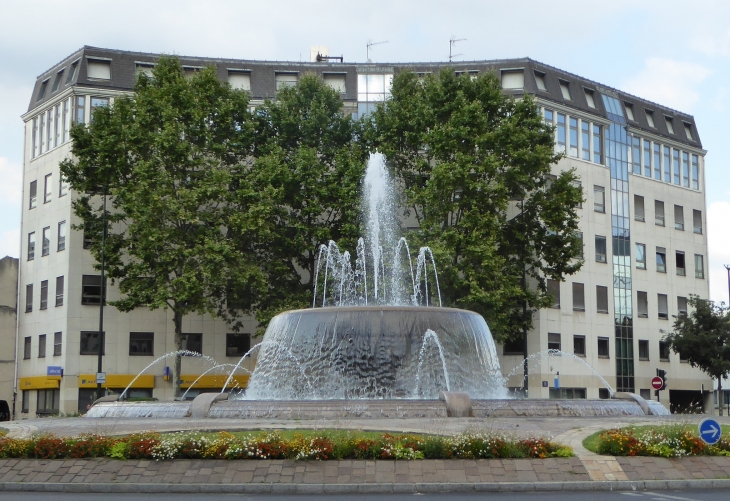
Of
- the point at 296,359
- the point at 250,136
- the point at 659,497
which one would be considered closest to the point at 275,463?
the point at 659,497

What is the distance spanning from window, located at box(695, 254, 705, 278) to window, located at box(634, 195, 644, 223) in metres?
6.67

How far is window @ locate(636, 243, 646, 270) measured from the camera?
212ft

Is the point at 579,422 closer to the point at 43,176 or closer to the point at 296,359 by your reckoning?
the point at 296,359

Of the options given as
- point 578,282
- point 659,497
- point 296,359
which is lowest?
point 659,497

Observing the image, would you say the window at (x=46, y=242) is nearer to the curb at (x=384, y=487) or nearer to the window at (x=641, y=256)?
the window at (x=641, y=256)

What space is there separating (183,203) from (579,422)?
26.5 meters

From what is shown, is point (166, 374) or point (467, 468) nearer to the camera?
point (467, 468)

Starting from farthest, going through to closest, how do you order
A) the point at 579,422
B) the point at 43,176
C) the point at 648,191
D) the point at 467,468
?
the point at 648,191
the point at 43,176
the point at 579,422
the point at 467,468

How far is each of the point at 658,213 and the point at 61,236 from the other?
122ft

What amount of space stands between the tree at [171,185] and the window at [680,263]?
33.1 metres

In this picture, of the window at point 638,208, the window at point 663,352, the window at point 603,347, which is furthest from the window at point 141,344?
the window at point 663,352

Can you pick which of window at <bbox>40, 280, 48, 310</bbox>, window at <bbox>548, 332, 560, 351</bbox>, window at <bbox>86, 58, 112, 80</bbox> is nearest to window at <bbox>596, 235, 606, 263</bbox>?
window at <bbox>548, 332, 560, 351</bbox>

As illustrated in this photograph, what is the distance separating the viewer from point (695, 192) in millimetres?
70375

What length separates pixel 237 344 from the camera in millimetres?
54375
